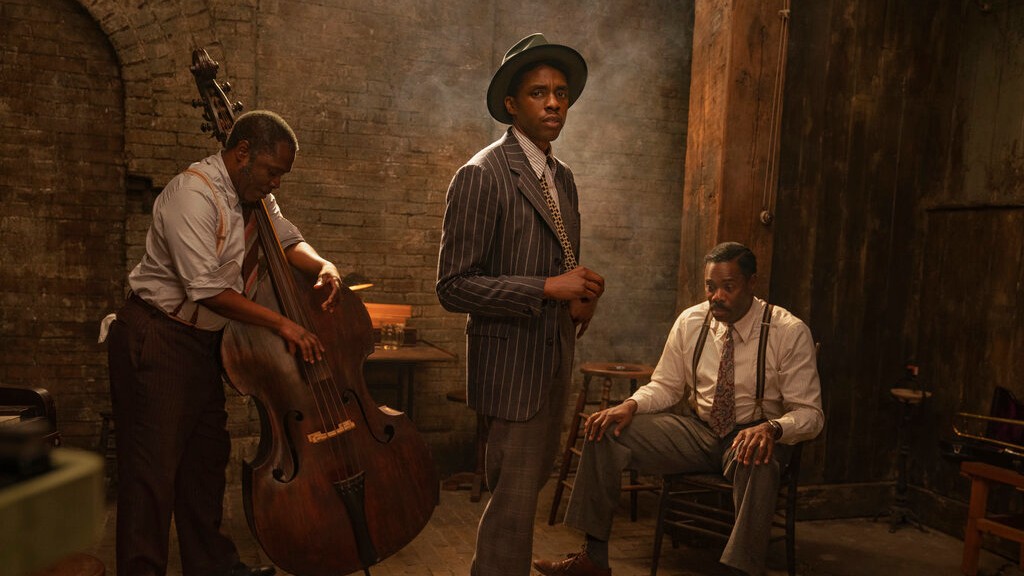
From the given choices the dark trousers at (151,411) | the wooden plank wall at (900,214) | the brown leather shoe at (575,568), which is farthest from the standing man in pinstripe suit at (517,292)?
the wooden plank wall at (900,214)

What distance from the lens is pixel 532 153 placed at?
2.33 metres

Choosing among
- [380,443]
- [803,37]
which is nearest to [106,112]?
[380,443]

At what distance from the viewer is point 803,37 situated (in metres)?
3.89

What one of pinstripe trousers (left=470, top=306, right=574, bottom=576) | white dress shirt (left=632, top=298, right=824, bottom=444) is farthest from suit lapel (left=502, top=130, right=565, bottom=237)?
white dress shirt (left=632, top=298, right=824, bottom=444)

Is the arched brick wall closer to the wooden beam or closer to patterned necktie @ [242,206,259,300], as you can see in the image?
patterned necktie @ [242,206,259,300]

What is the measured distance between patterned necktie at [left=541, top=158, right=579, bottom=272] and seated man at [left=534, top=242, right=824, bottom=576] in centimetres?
104

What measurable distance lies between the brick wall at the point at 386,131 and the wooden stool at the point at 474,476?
44 centimetres

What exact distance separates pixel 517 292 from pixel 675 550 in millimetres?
2189

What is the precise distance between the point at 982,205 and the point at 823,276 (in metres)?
0.87

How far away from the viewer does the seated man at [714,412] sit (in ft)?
9.85

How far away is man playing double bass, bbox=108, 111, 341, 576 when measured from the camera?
8.01 ft

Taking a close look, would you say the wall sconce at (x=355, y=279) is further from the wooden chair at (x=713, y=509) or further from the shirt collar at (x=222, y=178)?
the wooden chair at (x=713, y=509)

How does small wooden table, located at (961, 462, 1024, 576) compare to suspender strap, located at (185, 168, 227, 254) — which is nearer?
suspender strap, located at (185, 168, 227, 254)

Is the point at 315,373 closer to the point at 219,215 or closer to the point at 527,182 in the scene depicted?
the point at 219,215
